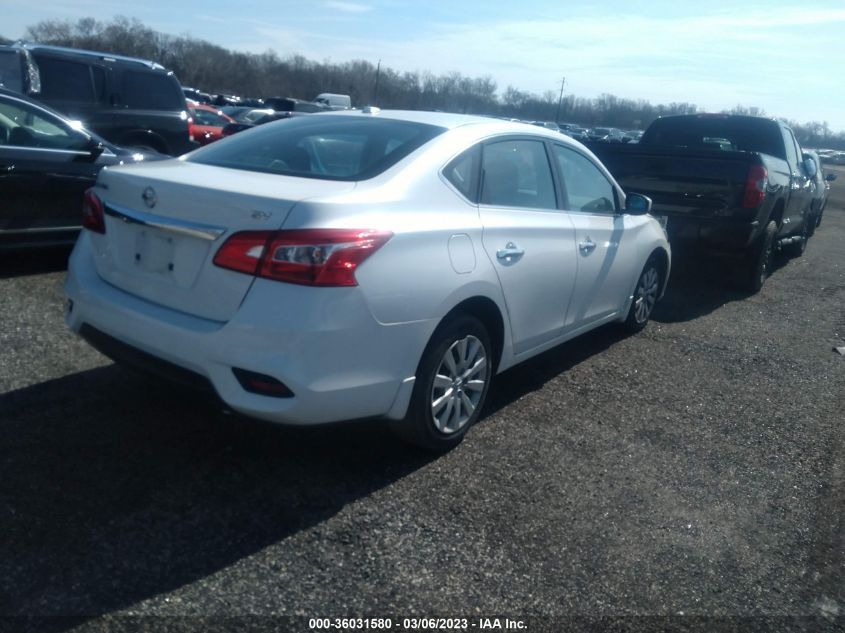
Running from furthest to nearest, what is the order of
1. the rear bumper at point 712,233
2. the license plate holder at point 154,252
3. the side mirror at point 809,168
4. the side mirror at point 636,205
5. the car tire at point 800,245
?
the car tire at point 800,245 < the side mirror at point 809,168 < the rear bumper at point 712,233 < the side mirror at point 636,205 < the license plate holder at point 154,252

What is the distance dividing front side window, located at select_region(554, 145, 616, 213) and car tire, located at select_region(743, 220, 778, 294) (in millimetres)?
3613

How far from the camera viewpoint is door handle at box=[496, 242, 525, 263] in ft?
13.9

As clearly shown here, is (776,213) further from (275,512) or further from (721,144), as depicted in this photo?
(275,512)

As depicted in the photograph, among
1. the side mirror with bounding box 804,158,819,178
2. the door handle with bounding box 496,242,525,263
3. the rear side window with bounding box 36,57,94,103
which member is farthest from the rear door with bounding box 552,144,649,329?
the rear side window with bounding box 36,57,94,103

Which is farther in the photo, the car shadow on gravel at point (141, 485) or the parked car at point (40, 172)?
the parked car at point (40, 172)

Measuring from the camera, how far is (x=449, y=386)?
13.3ft

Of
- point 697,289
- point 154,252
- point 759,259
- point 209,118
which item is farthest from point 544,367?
point 209,118

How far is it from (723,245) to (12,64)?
8.49m

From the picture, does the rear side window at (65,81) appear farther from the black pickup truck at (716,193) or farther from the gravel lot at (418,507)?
the black pickup truck at (716,193)

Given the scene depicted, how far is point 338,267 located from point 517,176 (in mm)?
1725

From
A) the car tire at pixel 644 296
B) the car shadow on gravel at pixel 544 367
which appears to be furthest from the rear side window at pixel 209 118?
the car shadow on gravel at pixel 544 367

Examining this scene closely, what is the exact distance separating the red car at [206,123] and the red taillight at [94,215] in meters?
15.3

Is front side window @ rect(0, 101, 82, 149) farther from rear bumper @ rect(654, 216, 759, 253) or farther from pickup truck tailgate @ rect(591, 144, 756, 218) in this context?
rear bumper @ rect(654, 216, 759, 253)

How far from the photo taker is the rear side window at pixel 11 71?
9.95 m
